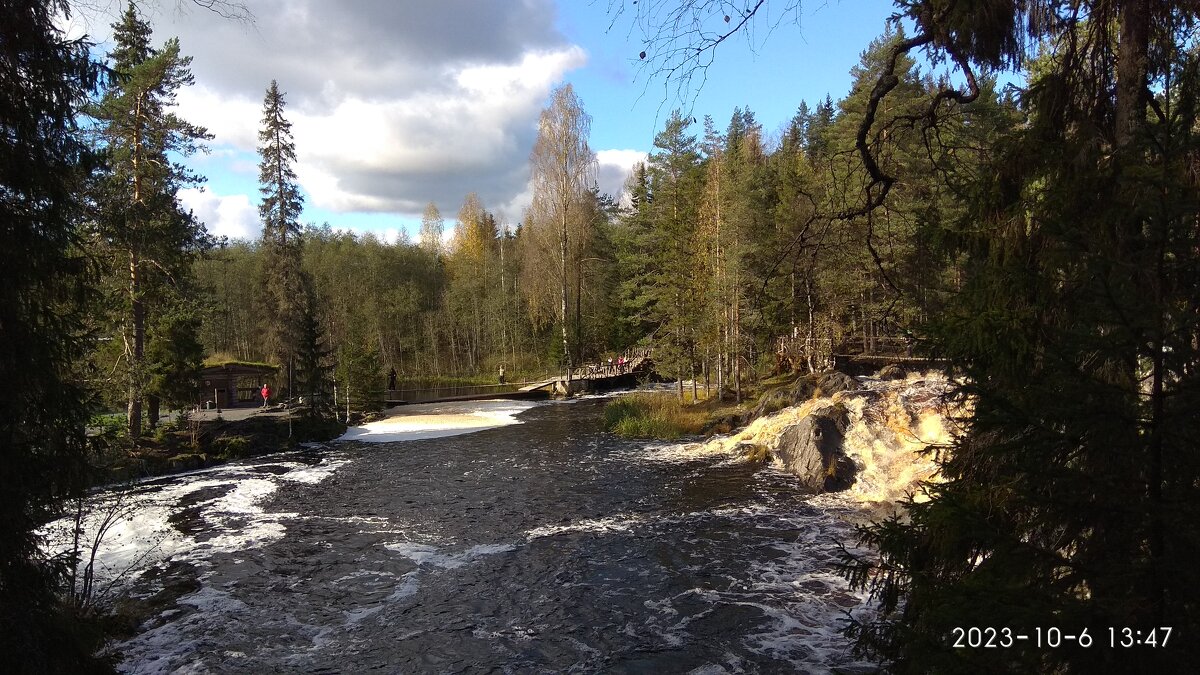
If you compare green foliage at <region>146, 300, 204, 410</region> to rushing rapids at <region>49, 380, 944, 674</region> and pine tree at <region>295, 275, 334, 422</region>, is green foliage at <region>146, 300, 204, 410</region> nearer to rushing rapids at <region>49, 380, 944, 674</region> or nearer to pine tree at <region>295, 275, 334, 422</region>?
pine tree at <region>295, 275, 334, 422</region>

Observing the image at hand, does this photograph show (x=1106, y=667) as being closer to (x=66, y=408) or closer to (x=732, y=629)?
(x=732, y=629)

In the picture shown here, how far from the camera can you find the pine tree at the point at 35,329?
16.0 feet

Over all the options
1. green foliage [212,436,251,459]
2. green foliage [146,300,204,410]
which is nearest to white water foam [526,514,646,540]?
green foliage [212,436,251,459]

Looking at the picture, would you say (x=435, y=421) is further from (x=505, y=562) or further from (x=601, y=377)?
(x=505, y=562)

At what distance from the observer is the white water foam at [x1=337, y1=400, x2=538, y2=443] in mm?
23828

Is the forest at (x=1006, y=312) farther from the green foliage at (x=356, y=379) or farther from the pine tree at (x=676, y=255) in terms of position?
the pine tree at (x=676, y=255)

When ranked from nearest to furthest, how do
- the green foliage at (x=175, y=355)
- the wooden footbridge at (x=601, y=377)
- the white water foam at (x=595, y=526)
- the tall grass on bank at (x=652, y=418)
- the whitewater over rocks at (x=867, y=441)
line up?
the white water foam at (x=595, y=526)
the whitewater over rocks at (x=867, y=441)
the green foliage at (x=175, y=355)
the tall grass on bank at (x=652, y=418)
the wooden footbridge at (x=601, y=377)

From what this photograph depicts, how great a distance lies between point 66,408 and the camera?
18.0ft

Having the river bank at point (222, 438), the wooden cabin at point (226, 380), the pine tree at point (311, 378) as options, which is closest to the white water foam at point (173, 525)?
the river bank at point (222, 438)

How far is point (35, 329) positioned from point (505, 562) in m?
6.68

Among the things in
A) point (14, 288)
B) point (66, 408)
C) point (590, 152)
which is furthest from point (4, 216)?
point (590, 152)

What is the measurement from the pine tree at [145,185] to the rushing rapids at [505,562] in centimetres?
Result: 542

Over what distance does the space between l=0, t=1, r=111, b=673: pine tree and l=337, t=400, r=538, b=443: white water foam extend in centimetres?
1758

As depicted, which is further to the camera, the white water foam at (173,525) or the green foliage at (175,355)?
the green foliage at (175,355)
